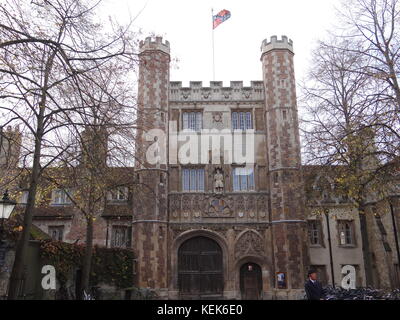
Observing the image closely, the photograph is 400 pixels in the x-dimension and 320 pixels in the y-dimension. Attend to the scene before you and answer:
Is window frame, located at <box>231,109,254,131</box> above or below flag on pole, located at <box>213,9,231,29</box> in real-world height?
below

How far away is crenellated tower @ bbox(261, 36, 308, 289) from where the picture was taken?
20.8m

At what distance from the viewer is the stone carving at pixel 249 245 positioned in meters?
21.8

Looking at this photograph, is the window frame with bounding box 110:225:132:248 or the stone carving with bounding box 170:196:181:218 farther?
the window frame with bounding box 110:225:132:248

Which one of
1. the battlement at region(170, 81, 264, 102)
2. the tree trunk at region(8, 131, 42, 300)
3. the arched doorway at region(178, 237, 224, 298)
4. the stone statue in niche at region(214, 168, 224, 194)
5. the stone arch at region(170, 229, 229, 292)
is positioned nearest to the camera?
the tree trunk at region(8, 131, 42, 300)

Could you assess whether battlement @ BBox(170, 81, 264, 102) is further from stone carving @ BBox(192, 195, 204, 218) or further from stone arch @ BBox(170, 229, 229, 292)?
stone arch @ BBox(170, 229, 229, 292)

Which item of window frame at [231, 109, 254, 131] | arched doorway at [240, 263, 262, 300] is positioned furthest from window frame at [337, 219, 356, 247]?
window frame at [231, 109, 254, 131]

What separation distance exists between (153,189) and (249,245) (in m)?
5.87

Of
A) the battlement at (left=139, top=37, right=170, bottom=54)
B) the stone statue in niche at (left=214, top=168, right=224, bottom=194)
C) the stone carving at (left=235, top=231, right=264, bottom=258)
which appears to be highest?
the battlement at (left=139, top=37, right=170, bottom=54)

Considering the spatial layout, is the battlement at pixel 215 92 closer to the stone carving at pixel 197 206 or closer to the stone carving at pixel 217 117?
the stone carving at pixel 217 117

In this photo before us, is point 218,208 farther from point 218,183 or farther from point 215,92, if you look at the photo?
point 215,92

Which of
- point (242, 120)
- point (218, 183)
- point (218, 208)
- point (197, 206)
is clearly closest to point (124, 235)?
point (197, 206)

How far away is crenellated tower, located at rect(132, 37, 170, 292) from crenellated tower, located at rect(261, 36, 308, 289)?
19.1ft

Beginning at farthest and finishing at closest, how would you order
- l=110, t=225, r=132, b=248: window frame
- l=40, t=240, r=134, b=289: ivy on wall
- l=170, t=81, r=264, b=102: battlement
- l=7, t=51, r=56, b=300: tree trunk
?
l=170, t=81, r=264, b=102: battlement → l=110, t=225, r=132, b=248: window frame → l=40, t=240, r=134, b=289: ivy on wall → l=7, t=51, r=56, b=300: tree trunk
